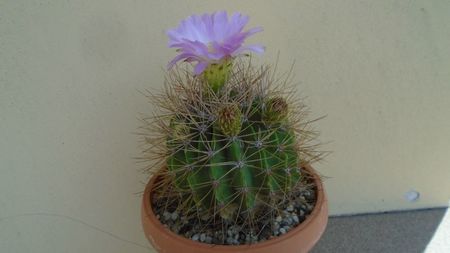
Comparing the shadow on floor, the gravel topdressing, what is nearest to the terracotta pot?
Result: the gravel topdressing

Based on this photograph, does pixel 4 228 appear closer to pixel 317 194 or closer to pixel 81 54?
pixel 81 54

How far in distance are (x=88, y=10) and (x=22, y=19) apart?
14 centimetres

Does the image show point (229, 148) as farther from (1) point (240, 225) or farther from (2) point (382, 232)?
(2) point (382, 232)

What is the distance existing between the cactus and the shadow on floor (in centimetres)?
62

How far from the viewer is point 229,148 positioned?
2.09 ft

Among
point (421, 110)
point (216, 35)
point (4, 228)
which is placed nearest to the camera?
point (216, 35)

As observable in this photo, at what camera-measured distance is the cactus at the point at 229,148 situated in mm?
636

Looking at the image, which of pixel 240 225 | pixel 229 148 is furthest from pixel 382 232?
pixel 229 148

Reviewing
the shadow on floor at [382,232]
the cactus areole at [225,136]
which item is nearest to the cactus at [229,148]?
the cactus areole at [225,136]

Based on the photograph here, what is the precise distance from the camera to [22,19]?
84 centimetres

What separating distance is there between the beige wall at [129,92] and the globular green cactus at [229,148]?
11.3 inches

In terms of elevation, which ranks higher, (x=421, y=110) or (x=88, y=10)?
(x=88, y=10)

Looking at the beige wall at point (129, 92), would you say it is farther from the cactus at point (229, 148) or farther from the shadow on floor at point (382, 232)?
the cactus at point (229, 148)

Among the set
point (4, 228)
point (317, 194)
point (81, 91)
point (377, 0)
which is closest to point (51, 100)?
point (81, 91)
